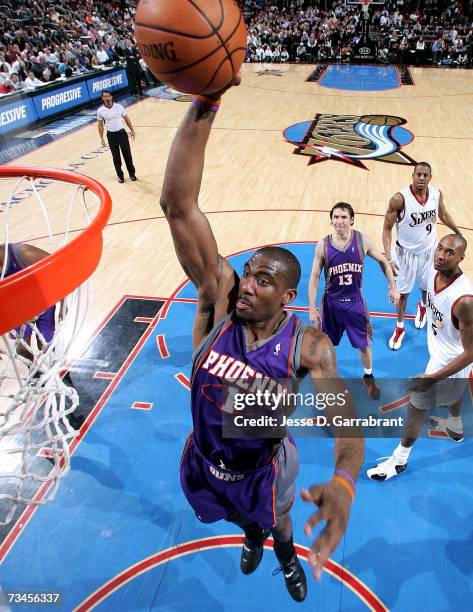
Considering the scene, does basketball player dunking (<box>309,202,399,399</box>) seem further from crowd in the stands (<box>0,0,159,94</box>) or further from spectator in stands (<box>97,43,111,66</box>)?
spectator in stands (<box>97,43,111,66</box>)

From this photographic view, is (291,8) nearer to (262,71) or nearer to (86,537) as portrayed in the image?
(262,71)

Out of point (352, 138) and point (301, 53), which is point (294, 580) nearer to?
point (352, 138)

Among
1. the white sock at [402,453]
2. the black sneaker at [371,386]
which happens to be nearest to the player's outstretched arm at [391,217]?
the black sneaker at [371,386]

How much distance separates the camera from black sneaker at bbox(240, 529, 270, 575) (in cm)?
306

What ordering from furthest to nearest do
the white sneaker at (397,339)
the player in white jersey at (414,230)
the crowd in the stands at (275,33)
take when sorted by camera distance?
the crowd in the stands at (275,33) → the white sneaker at (397,339) → the player in white jersey at (414,230)

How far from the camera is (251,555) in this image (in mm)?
3098

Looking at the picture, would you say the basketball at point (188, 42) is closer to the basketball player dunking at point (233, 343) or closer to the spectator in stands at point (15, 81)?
the basketball player dunking at point (233, 343)

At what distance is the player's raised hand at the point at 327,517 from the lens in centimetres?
156

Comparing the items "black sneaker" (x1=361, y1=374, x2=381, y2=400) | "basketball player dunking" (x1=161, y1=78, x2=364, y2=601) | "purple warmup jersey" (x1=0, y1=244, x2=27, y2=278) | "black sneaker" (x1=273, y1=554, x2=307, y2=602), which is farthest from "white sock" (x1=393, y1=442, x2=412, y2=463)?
"purple warmup jersey" (x1=0, y1=244, x2=27, y2=278)

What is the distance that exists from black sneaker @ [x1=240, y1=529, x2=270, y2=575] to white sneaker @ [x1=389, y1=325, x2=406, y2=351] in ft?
8.92

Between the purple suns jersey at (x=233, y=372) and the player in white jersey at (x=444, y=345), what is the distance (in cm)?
151

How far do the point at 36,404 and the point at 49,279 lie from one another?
1270mm

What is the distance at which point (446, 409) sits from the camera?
436cm

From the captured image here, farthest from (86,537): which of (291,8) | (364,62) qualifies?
(291,8)
